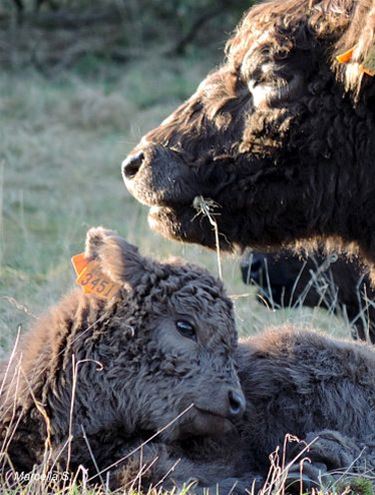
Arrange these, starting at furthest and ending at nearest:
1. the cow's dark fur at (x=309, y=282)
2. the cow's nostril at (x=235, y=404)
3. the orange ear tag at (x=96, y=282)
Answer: the cow's dark fur at (x=309, y=282), the orange ear tag at (x=96, y=282), the cow's nostril at (x=235, y=404)

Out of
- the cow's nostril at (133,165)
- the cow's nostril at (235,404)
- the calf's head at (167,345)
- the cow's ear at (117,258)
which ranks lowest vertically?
the cow's nostril at (235,404)

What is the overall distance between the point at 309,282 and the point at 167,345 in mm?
2909

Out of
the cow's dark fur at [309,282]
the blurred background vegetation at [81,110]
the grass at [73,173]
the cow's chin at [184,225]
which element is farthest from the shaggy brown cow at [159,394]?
the blurred background vegetation at [81,110]

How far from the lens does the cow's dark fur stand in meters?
7.67

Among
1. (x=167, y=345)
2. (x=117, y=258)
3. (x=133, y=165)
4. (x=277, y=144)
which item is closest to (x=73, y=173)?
(x=133, y=165)

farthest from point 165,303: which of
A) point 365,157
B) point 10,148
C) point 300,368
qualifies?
point 10,148

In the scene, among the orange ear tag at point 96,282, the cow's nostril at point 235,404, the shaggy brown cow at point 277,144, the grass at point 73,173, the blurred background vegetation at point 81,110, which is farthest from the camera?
the blurred background vegetation at point 81,110

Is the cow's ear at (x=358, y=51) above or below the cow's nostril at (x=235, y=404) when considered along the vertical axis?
above

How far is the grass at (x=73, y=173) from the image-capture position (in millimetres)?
8750

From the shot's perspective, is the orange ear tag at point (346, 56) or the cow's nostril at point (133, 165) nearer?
the orange ear tag at point (346, 56)

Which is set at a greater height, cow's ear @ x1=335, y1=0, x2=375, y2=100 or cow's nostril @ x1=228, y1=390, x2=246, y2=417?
cow's ear @ x1=335, y1=0, x2=375, y2=100

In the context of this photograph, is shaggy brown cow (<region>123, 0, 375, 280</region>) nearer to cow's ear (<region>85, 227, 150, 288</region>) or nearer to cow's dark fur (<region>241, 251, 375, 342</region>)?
cow's ear (<region>85, 227, 150, 288</region>)

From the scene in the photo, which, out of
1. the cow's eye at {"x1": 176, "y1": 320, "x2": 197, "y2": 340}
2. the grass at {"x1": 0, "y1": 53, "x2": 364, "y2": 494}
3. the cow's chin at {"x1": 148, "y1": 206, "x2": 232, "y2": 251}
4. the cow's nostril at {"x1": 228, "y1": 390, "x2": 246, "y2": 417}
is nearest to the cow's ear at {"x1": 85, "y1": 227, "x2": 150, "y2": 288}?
the cow's eye at {"x1": 176, "y1": 320, "x2": 197, "y2": 340}

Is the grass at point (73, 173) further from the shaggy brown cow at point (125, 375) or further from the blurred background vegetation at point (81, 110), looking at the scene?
the shaggy brown cow at point (125, 375)
